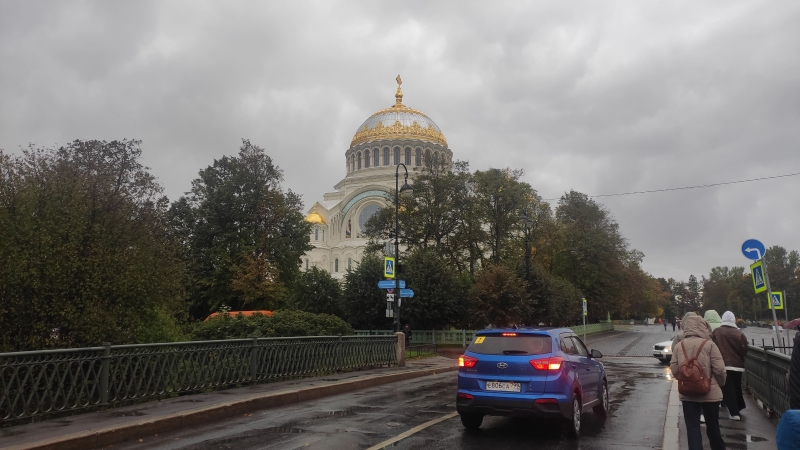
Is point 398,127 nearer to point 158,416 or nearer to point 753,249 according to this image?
point 753,249

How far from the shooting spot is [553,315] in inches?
1401

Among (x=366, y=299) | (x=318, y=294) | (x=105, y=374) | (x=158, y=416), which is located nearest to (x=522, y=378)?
(x=158, y=416)

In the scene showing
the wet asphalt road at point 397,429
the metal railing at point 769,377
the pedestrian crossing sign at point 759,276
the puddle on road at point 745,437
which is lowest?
the puddle on road at point 745,437

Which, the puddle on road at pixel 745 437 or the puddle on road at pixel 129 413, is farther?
the puddle on road at pixel 129 413

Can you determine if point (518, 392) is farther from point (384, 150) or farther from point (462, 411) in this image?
point (384, 150)

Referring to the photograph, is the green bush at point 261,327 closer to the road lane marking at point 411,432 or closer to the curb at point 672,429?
the road lane marking at point 411,432

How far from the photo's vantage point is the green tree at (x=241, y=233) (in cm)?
3879

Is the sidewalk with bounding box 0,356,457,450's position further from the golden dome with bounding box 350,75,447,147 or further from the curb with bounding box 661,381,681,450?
the golden dome with bounding box 350,75,447,147

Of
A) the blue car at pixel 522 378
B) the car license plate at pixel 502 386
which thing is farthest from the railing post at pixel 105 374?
the car license plate at pixel 502 386

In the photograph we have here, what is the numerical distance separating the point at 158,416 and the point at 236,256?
1269 inches

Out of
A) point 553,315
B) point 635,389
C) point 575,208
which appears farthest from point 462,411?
point 575,208

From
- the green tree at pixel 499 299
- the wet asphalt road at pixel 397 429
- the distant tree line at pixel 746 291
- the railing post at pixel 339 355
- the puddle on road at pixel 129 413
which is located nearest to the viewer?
the wet asphalt road at pixel 397 429

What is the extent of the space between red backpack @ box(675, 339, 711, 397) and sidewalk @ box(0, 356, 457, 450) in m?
6.57

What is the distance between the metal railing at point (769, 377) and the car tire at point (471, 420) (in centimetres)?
389
